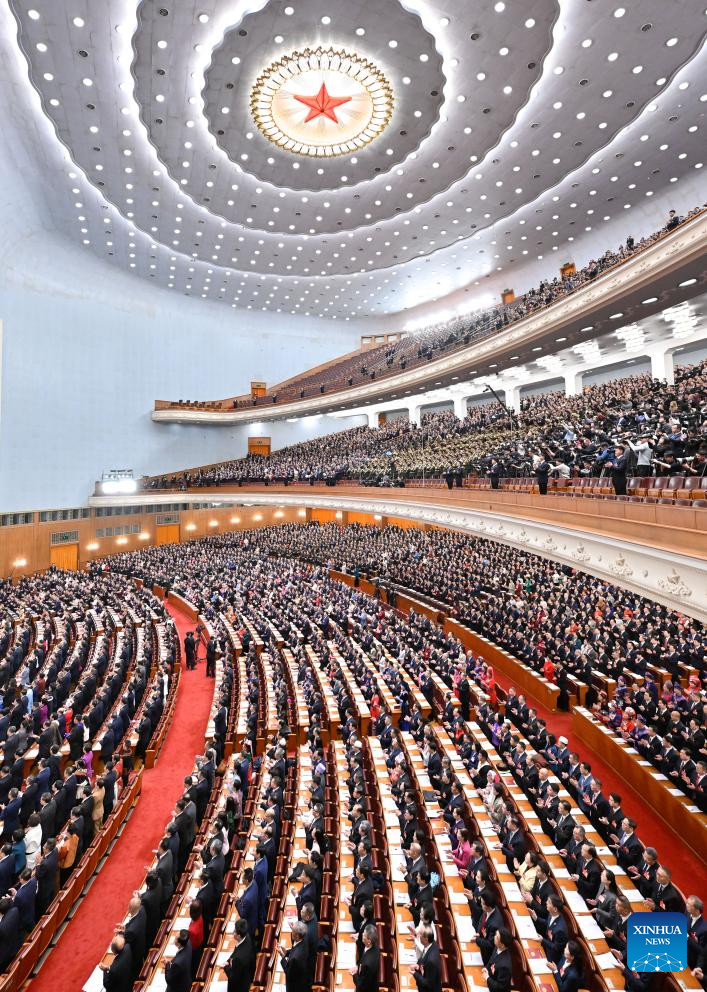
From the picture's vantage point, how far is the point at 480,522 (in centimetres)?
1006

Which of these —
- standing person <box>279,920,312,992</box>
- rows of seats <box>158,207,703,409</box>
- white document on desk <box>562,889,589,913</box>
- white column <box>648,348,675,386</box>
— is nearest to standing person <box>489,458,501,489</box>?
rows of seats <box>158,207,703,409</box>

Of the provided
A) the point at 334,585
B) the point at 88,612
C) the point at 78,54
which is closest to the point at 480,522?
the point at 334,585

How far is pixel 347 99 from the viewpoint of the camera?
509 inches

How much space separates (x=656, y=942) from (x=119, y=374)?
25.8 m

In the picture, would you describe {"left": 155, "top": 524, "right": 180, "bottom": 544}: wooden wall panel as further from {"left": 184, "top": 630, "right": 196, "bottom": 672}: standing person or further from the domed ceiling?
{"left": 184, "top": 630, "right": 196, "bottom": 672}: standing person

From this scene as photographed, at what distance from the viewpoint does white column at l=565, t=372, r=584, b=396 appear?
17.9 m

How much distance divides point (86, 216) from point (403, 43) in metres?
12.6

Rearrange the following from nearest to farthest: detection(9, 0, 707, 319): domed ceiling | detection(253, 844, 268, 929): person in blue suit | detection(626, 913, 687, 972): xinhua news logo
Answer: detection(626, 913, 687, 972): xinhua news logo < detection(253, 844, 268, 929): person in blue suit < detection(9, 0, 707, 319): domed ceiling

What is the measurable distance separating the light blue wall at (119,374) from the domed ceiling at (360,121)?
3.47 metres

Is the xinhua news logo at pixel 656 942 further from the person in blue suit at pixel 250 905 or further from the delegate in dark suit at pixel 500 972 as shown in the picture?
the person in blue suit at pixel 250 905

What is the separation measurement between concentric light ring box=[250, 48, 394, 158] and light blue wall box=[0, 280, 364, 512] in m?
11.7

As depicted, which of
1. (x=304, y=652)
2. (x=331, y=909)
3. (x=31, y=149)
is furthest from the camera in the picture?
(x=31, y=149)

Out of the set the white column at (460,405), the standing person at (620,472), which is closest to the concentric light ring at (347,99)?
the white column at (460,405)

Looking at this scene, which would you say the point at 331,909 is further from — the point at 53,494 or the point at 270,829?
the point at 53,494
